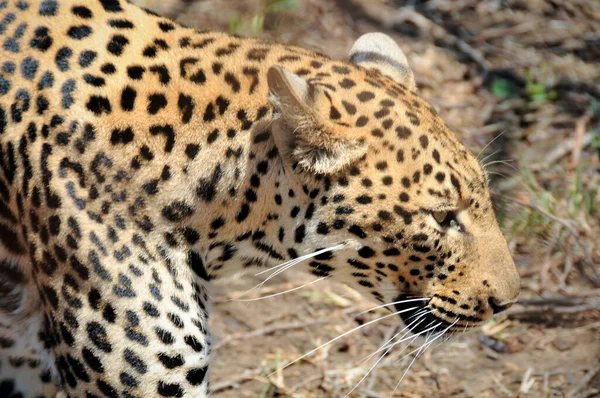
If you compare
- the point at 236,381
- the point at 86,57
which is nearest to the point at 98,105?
the point at 86,57

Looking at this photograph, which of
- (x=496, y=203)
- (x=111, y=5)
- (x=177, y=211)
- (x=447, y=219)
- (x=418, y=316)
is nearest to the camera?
(x=177, y=211)

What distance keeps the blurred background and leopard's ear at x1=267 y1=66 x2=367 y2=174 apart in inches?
71.8

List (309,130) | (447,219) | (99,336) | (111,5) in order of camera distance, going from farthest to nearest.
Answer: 1. (111,5)
2. (447,219)
3. (99,336)
4. (309,130)

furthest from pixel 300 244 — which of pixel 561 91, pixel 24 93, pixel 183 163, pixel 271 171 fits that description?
pixel 561 91

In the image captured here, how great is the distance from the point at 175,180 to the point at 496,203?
3.50 m

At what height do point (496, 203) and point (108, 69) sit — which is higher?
point (108, 69)

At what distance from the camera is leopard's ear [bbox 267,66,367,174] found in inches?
158

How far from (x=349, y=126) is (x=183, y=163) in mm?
747

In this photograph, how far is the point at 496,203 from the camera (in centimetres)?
720

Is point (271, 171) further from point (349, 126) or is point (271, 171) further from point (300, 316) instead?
point (300, 316)

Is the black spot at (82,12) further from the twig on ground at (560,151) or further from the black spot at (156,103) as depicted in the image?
the twig on ground at (560,151)

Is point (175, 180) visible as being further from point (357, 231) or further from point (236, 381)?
point (236, 381)

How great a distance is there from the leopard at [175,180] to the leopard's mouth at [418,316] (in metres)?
0.22

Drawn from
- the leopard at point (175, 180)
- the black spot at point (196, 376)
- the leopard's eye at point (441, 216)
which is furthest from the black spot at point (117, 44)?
the leopard's eye at point (441, 216)
